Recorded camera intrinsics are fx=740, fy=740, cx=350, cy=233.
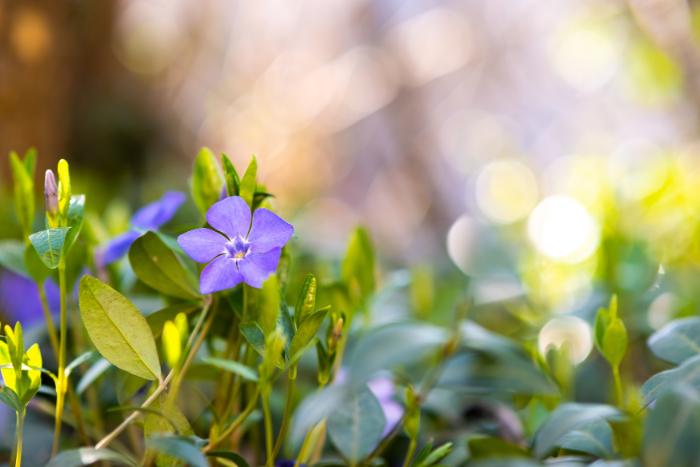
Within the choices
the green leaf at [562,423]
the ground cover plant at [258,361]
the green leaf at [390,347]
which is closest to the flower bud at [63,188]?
the ground cover plant at [258,361]

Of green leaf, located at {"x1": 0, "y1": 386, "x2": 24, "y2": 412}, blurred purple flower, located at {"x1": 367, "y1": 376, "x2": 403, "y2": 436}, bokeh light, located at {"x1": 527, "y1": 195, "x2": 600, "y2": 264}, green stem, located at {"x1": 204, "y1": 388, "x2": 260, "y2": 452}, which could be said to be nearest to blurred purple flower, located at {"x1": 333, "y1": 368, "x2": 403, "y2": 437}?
blurred purple flower, located at {"x1": 367, "y1": 376, "x2": 403, "y2": 436}

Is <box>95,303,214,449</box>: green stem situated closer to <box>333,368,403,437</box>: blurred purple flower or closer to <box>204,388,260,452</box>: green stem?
<box>204,388,260,452</box>: green stem

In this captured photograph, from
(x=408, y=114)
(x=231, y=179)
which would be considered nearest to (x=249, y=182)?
(x=231, y=179)

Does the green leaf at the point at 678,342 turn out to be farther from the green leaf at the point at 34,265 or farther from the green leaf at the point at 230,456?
the green leaf at the point at 34,265

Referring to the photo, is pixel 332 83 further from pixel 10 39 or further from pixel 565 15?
pixel 10 39

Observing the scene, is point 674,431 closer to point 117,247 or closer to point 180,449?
point 180,449
